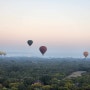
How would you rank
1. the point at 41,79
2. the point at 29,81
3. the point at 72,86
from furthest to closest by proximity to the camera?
the point at 41,79
the point at 29,81
the point at 72,86

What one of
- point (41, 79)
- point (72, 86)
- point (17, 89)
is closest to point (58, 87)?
point (72, 86)

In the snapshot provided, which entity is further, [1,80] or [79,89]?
[1,80]

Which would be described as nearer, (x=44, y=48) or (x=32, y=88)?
(x=32, y=88)

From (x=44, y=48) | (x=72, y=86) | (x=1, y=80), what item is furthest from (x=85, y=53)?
(x=72, y=86)

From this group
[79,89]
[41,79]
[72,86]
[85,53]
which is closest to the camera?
[79,89]

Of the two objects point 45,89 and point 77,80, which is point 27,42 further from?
point 45,89

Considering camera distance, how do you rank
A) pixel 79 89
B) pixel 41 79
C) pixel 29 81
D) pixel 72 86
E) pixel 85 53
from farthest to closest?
pixel 85 53 < pixel 41 79 < pixel 29 81 < pixel 72 86 < pixel 79 89

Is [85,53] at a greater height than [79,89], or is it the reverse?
[85,53]

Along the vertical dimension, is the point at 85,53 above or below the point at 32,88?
above

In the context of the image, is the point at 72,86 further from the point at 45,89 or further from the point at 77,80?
the point at 77,80
